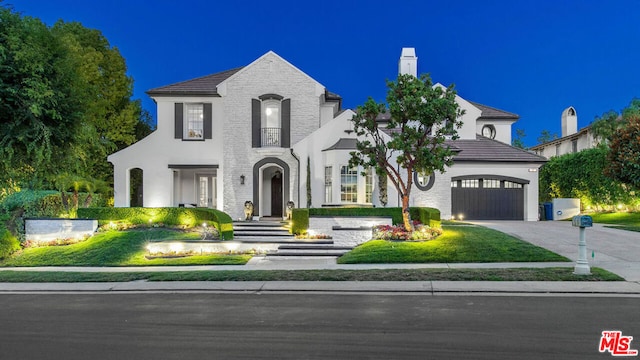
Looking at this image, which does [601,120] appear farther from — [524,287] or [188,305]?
[188,305]

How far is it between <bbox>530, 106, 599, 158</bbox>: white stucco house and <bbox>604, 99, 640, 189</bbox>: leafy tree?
13384 millimetres

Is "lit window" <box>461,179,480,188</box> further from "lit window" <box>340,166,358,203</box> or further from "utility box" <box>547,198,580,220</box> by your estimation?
"lit window" <box>340,166,358,203</box>

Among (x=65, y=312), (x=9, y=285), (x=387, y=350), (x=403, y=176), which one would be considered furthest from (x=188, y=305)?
(x=403, y=176)

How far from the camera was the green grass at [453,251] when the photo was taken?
13.6 metres

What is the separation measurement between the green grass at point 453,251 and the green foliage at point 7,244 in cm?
1157

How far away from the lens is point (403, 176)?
71.4 feet

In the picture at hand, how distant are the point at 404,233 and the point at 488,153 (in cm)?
1149

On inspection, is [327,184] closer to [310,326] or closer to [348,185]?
[348,185]

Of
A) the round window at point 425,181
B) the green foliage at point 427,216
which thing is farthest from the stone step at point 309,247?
the round window at point 425,181

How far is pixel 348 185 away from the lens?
20812 millimetres

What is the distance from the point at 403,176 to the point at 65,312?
1606cm

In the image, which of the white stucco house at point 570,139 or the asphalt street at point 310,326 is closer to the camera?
the asphalt street at point 310,326

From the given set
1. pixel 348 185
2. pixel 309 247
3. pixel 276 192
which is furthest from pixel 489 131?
pixel 309 247

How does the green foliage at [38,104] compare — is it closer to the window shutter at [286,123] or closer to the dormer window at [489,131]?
the window shutter at [286,123]
